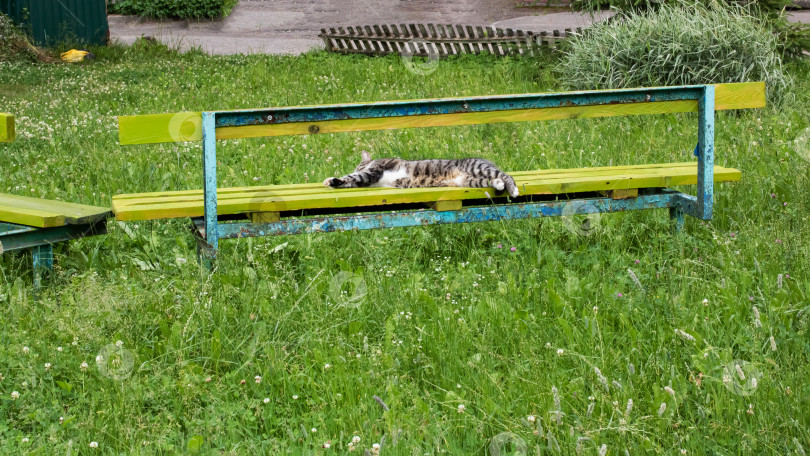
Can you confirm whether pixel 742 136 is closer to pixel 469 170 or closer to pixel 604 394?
pixel 469 170

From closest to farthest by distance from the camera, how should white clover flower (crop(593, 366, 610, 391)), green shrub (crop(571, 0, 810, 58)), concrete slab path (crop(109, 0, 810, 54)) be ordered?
white clover flower (crop(593, 366, 610, 391)) < green shrub (crop(571, 0, 810, 58)) < concrete slab path (crop(109, 0, 810, 54))

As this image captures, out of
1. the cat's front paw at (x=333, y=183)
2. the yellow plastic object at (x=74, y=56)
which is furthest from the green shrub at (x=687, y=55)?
the yellow plastic object at (x=74, y=56)

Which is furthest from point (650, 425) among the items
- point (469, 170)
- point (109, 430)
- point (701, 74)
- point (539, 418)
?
point (701, 74)

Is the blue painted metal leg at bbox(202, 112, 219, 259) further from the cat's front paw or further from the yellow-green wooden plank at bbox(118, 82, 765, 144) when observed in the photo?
the cat's front paw

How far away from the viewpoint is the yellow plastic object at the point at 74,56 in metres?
16.0

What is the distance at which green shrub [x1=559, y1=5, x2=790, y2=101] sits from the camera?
9.60 metres

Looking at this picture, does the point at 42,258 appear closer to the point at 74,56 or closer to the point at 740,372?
the point at 740,372

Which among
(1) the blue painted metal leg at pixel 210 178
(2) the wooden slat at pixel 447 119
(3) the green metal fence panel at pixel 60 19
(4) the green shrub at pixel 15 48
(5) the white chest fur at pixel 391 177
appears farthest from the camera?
(3) the green metal fence panel at pixel 60 19

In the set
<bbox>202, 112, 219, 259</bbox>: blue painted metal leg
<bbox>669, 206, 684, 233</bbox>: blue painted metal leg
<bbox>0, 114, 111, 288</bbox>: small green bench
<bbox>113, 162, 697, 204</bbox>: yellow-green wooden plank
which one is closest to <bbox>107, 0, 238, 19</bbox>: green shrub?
Answer: <bbox>113, 162, 697, 204</bbox>: yellow-green wooden plank

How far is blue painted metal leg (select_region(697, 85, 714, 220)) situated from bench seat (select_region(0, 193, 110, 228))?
354 cm

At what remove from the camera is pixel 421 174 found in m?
5.40

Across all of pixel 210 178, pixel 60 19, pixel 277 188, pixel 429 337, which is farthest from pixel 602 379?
pixel 60 19

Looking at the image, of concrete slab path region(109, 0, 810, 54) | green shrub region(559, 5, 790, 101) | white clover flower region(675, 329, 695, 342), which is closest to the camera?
white clover flower region(675, 329, 695, 342)

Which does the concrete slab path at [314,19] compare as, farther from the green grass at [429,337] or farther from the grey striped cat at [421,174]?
the green grass at [429,337]
